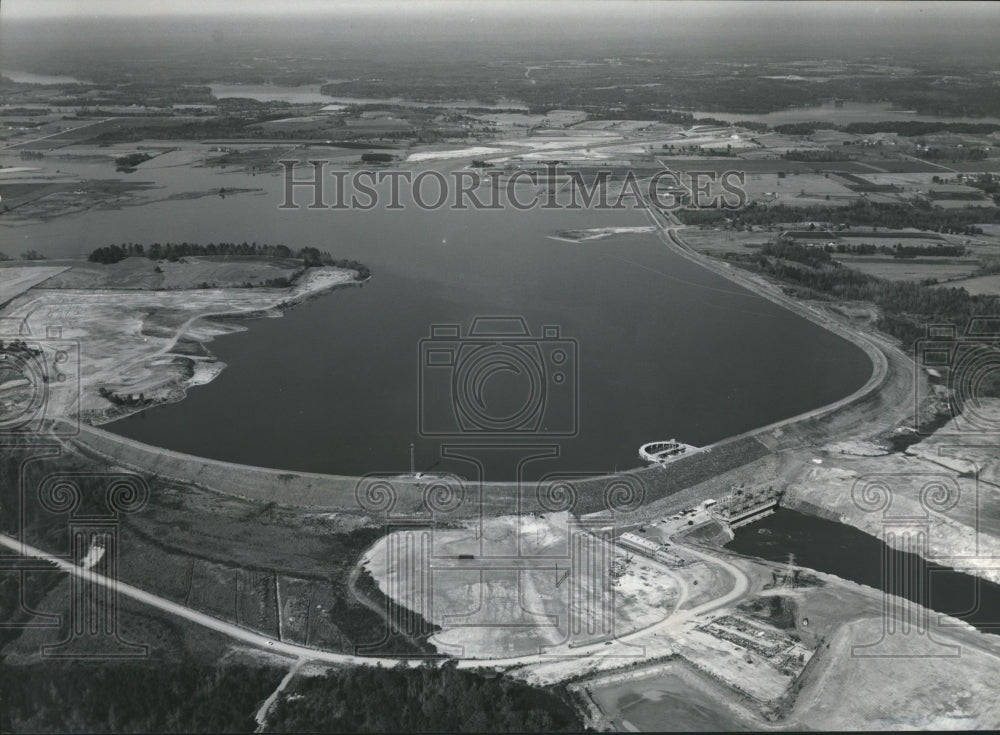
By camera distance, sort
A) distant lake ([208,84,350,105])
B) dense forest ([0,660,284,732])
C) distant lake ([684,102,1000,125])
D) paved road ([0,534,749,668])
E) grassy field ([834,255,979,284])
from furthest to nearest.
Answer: distant lake ([208,84,350,105]) < distant lake ([684,102,1000,125]) < grassy field ([834,255,979,284]) < paved road ([0,534,749,668]) < dense forest ([0,660,284,732])

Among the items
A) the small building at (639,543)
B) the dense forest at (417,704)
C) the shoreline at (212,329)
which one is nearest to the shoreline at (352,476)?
the shoreline at (212,329)

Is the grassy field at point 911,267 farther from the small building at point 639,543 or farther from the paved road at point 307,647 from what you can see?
the paved road at point 307,647

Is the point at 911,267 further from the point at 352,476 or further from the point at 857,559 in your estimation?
the point at 352,476

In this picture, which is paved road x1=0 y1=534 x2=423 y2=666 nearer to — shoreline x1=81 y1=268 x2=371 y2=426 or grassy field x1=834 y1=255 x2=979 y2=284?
shoreline x1=81 y1=268 x2=371 y2=426

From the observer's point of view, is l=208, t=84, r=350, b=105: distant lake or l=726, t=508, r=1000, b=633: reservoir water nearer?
l=726, t=508, r=1000, b=633: reservoir water

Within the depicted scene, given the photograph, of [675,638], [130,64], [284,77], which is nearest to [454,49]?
[284,77]

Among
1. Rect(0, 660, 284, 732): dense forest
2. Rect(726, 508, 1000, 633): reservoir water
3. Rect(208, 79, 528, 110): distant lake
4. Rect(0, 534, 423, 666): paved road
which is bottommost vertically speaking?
Rect(0, 660, 284, 732): dense forest

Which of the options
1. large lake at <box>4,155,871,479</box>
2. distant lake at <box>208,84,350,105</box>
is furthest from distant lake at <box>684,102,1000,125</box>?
large lake at <box>4,155,871,479</box>
